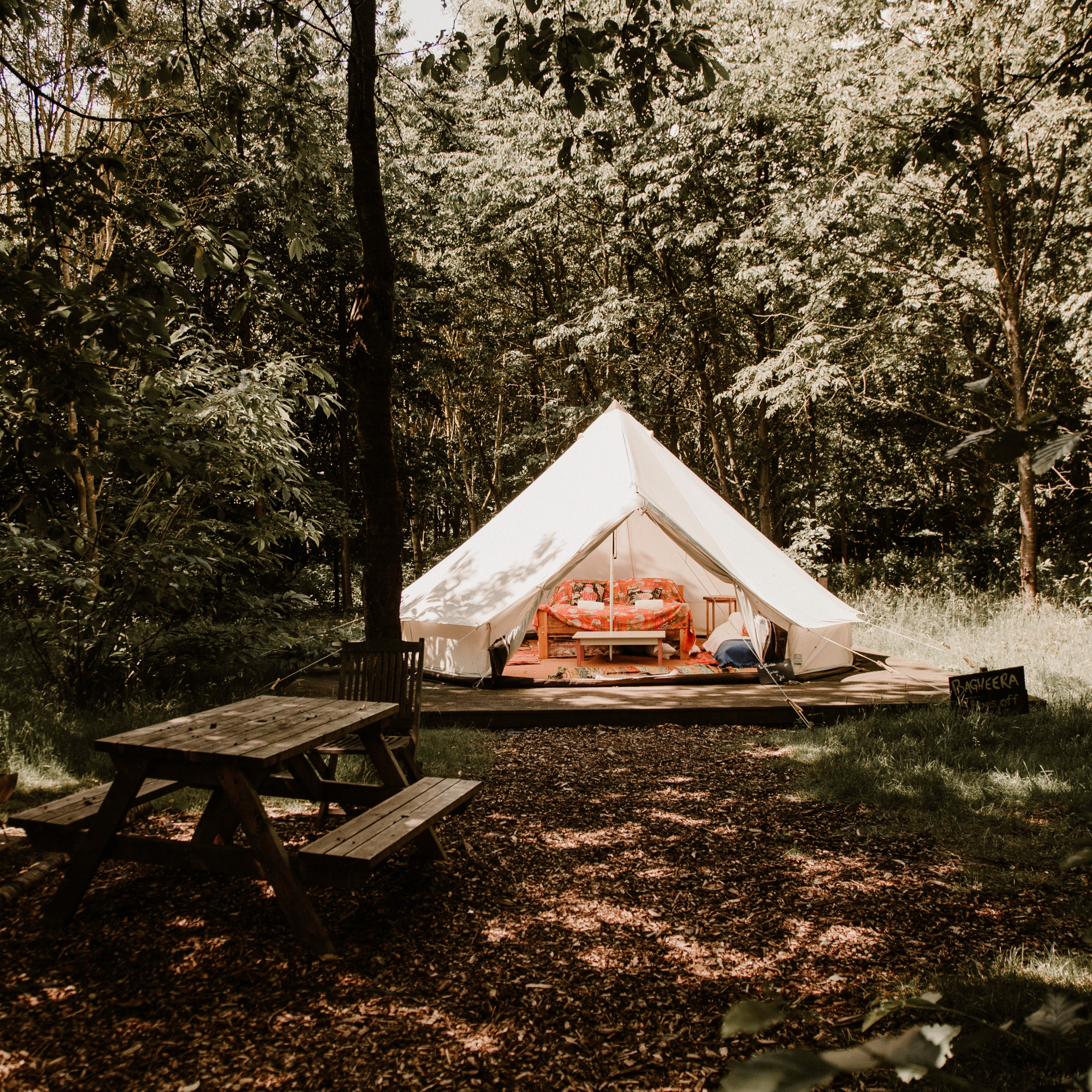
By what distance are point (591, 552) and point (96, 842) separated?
5.10m

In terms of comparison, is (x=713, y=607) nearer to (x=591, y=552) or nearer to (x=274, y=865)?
(x=591, y=552)

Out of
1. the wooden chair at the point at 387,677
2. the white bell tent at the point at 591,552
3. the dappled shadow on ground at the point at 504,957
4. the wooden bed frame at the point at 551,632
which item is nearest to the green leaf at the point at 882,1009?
the dappled shadow on ground at the point at 504,957

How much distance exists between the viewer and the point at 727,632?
7727mm

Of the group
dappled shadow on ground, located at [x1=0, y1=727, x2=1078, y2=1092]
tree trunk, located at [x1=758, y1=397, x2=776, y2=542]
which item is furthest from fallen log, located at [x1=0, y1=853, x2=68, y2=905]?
tree trunk, located at [x1=758, y1=397, x2=776, y2=542]

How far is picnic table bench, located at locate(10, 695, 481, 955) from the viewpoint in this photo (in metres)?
2.36

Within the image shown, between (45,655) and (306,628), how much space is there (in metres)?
3.73

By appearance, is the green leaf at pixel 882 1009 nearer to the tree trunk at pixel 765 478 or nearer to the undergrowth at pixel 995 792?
the undergrowth at pixel 995 792

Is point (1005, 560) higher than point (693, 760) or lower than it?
higher

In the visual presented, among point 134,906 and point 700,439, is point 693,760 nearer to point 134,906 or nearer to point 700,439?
point 134,906

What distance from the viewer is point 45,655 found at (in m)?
5.16

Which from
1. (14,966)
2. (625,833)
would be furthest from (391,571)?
(14,966)

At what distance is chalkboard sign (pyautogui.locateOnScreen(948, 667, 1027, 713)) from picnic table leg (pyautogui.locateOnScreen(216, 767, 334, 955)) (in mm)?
3992

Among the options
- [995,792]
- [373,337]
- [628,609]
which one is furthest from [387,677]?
[628,609]

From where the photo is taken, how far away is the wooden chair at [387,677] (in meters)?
3.86
